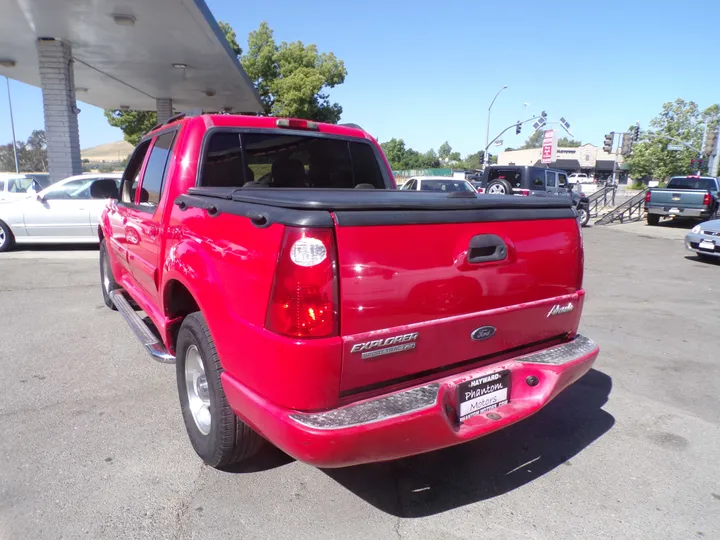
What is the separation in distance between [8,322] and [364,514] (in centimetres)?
504

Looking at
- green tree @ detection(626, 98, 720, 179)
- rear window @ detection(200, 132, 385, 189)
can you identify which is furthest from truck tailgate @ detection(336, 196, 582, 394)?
green tree @ detection(626, 98, 720, 179)

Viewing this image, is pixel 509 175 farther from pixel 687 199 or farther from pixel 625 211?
pixel 625 211

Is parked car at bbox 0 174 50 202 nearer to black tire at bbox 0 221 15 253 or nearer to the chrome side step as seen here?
black tire at bbox 0 221 15 253

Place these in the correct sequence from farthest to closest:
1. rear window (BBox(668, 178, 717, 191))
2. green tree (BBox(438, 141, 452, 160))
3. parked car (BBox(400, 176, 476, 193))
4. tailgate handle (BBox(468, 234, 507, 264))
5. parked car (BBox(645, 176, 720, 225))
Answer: green tree (BBox(438, 141, 452, 160))
rear window (BBox(668, 178, 717, 191))
parked car (BBox(645, 176, 720, 225))
parked car (BBox(400, 176, 476, 193))
tailgate handle (BBox(468, 234, 507, 264))

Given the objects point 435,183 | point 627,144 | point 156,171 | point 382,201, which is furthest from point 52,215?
point 627,144

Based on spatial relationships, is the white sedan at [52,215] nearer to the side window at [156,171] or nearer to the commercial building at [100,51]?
the commercial building at [100,51]

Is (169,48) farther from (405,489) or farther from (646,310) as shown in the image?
(405,489)

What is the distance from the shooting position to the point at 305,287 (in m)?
2.01

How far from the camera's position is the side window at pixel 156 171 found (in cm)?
358

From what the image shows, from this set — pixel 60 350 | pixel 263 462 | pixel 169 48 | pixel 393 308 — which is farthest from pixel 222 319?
pixel 169 48

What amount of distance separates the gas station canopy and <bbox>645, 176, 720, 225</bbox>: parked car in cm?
1621

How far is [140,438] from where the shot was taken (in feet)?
10.5

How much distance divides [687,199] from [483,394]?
64.8ft

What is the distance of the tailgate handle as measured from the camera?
7.91 feet
